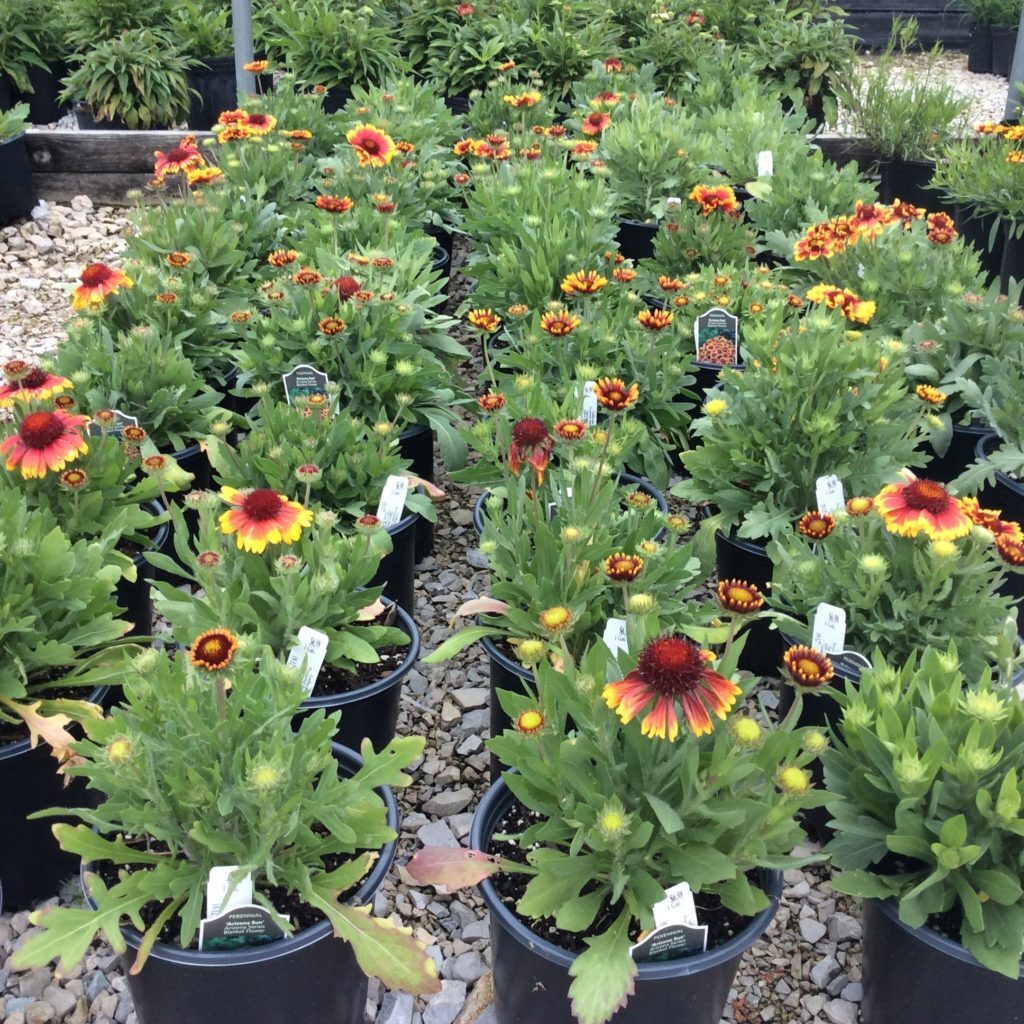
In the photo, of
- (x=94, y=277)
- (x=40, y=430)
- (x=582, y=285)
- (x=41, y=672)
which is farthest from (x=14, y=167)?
(x=41, y=672)

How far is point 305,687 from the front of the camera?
5.52 feet

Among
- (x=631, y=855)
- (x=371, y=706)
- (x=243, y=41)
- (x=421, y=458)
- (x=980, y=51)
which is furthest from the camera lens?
(x=980, y=51)

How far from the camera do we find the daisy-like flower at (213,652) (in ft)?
4.17

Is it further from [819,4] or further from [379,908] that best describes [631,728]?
[819,4]

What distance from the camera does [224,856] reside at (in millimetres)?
1387

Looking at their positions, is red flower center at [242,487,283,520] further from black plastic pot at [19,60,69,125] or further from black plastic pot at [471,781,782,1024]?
black plastic pot at [19,60,69,125]

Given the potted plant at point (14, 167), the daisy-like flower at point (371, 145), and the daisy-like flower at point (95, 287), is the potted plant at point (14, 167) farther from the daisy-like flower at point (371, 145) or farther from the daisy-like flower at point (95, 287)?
the daisy-like flower at point (95, 287)

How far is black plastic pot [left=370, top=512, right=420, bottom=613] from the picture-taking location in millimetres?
2266

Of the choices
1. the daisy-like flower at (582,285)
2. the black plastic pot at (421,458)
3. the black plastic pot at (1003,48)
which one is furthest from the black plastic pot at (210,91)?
the black plastic pot at (1003,48)

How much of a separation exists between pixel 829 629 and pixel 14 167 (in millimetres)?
4473

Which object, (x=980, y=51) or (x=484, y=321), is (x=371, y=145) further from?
(x=980, y=51)

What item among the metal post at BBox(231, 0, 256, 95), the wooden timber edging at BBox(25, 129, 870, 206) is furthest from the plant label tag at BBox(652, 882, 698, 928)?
the wooden timber edging at BBox(25, 129, 870, 206)

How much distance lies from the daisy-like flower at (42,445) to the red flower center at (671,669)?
1.25m

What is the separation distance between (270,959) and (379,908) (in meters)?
0.52
